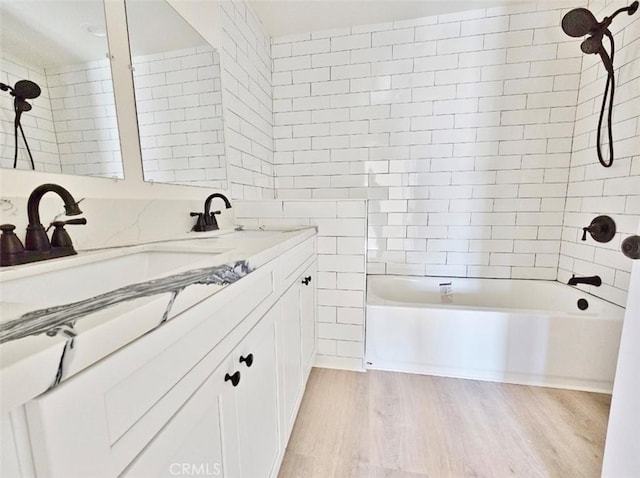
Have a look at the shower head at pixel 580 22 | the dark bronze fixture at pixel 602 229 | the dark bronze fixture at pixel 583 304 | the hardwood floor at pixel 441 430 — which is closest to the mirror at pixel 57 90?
the hardwood floor at pixel 441 430

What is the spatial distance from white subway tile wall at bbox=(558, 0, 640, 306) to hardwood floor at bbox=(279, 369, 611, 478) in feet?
2.57

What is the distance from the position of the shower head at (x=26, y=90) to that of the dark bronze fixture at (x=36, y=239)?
9.9 inches

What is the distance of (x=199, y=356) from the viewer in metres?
0.57

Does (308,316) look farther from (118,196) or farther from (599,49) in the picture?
(599,49)

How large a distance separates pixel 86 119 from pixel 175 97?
48cm

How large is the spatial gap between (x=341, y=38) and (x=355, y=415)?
2.63 metres

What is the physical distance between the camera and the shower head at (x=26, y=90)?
765 mm

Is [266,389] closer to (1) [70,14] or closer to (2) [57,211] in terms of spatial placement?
(2) [57,211]

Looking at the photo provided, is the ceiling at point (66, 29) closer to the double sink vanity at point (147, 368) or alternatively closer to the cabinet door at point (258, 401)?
the double sink vanity at point (147, 368)

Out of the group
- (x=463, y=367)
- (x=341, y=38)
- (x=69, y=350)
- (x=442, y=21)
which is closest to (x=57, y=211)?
(x=69, y=350)

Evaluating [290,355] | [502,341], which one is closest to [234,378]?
[290,355]

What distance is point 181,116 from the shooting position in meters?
1.39

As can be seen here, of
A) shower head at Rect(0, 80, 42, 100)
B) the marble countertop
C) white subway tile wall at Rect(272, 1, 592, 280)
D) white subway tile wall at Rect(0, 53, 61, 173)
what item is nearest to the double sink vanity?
the marble countertop

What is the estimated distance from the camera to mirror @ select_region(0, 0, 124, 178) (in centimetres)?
75
